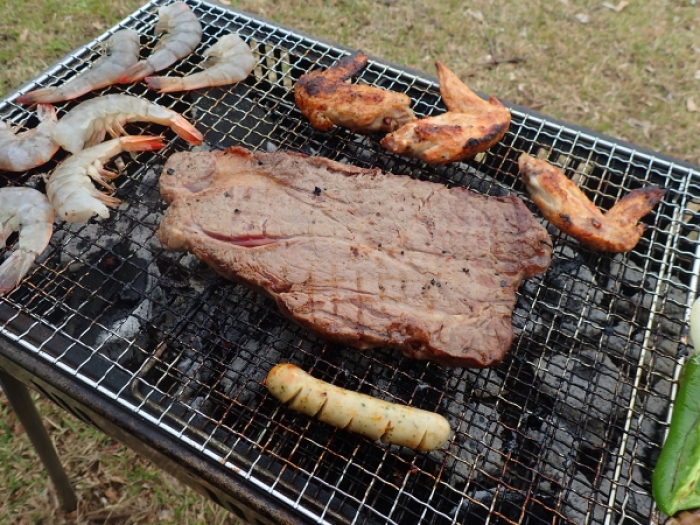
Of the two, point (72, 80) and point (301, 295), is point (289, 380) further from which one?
point (72, 80)

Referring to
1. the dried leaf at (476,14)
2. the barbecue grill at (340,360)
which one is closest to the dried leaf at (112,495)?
the barbecue grill at (340,360)

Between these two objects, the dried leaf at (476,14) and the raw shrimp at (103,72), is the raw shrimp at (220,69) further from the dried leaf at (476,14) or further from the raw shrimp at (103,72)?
the dried leaf at (476,14)

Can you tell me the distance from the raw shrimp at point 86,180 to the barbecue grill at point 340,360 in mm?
194

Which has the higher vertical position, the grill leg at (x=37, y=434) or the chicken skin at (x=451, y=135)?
the chicken skin at (x=451, y=135)

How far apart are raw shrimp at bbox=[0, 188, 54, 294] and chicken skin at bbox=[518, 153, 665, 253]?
3.32m

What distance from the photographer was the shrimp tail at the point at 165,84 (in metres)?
4.35

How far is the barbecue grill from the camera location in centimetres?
288

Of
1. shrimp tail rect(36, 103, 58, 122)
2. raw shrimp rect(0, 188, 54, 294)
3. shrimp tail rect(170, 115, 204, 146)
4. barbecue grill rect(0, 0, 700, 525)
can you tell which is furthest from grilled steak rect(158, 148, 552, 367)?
shrimp tail rect(36, 103, 58, 122)

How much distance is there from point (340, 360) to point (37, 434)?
7.21ft

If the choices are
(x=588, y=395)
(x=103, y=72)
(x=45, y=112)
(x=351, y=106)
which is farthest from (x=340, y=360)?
(x=103, y=72)

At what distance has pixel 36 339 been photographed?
316cm

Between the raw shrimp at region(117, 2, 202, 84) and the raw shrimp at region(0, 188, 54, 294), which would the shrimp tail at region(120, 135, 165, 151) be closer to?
the raw shrimp at region(0, 188, 54, 294)

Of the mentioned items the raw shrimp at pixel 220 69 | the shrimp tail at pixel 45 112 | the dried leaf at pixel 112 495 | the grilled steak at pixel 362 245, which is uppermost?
the shrimp tail at pixel 45 112

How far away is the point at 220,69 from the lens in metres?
4.49
